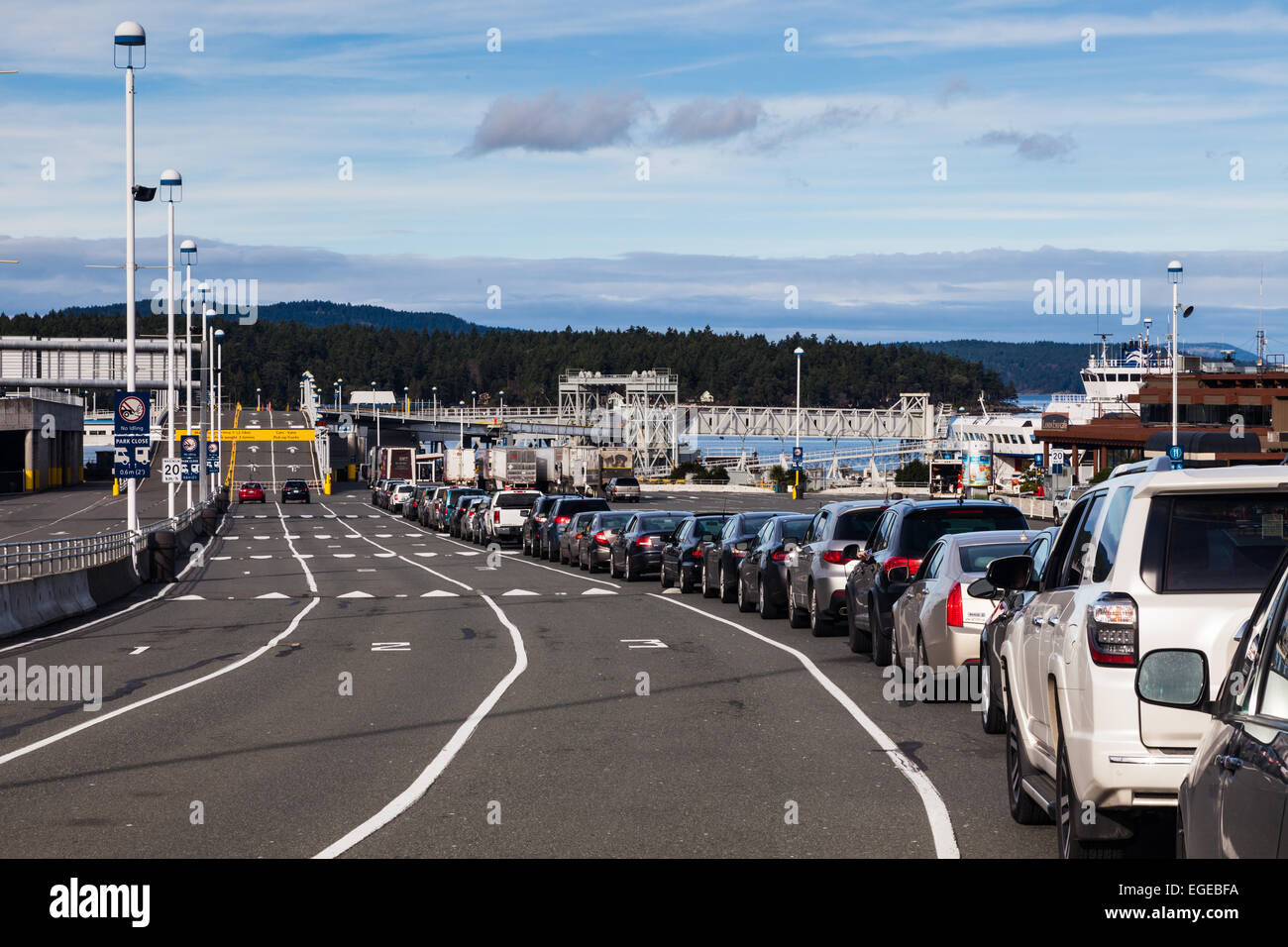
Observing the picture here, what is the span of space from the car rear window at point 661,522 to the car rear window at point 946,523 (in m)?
16.2

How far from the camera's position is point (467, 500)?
196 ft

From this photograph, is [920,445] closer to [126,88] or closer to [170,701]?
[126,88]

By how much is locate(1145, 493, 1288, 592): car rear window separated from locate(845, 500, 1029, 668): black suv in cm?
920

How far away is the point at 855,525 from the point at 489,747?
9.62 meters

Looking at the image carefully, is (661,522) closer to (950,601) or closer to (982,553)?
(982,553)

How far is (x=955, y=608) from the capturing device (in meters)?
14.2

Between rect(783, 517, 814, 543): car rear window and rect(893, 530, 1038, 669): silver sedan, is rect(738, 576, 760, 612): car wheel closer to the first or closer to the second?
rect(783, 517, 814, 543): car rear window

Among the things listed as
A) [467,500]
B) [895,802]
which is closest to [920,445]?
[467,500]

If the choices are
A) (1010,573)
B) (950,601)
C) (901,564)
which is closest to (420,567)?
(901,564)

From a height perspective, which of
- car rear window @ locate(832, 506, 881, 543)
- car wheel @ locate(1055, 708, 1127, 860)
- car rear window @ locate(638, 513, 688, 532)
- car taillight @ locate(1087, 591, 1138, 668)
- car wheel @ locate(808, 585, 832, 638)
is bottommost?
car wheel @ locate(808, 585, 832, 638)

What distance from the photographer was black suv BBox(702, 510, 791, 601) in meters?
26.6

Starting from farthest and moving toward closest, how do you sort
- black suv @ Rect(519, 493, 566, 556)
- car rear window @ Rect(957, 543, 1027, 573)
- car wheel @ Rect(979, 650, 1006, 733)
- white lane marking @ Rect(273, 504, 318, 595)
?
black suv @ Rect(519, 493, 566, 556), white lane marking @ Rect(273, 504, 318, 595), car rear window @ Rect(957, 543, 1027, 573), car wheel @ Rect(979, 650, 1006, 733)

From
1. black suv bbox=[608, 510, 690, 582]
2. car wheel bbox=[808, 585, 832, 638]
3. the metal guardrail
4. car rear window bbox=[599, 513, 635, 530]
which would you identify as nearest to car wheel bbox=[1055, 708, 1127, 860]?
car wheel bbox=[808, 585, 832, 638]

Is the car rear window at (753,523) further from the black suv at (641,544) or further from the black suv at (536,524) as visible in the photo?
the black suv at (536,524)
